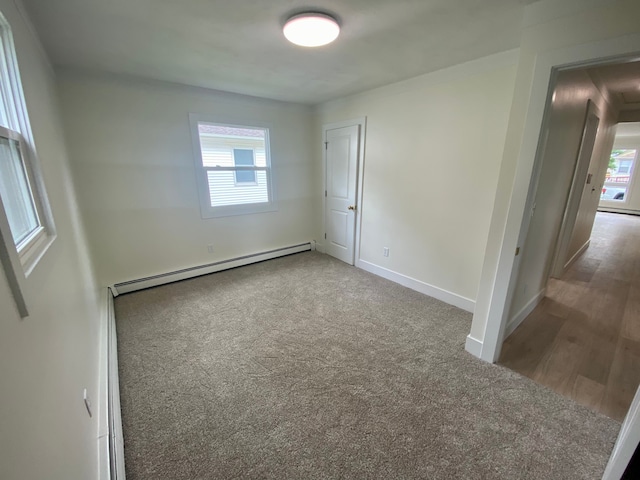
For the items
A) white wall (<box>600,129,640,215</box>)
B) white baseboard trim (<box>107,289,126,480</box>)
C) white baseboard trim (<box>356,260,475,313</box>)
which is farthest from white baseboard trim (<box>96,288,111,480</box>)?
white wall (<box>600,129,640,215</box>)

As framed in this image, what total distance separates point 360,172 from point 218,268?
2445 mm

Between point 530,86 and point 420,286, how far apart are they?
2.21 m

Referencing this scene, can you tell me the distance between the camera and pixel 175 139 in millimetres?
3211

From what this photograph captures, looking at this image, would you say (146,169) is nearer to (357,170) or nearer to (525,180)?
(357,170)

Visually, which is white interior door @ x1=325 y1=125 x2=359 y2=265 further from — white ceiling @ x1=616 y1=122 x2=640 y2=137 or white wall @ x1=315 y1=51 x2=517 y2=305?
white ceiling @ x1=616 y1=122 x2=640 y2=137

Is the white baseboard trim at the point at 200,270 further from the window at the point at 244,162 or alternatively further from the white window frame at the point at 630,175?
the white window frame at the point at 630,175

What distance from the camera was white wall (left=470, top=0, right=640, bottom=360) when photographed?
53.6 inches

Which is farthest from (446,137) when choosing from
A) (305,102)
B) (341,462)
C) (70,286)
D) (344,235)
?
(70,286)

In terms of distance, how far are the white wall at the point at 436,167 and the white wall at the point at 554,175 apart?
0.37m

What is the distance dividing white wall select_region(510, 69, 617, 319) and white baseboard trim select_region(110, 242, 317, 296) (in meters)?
3.15

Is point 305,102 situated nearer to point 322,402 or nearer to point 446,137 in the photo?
point 446,137

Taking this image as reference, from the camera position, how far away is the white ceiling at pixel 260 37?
1.58 metres

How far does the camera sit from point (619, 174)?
8445mm

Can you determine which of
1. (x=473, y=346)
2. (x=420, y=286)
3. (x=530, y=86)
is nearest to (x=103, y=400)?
(x=473, y=346)
